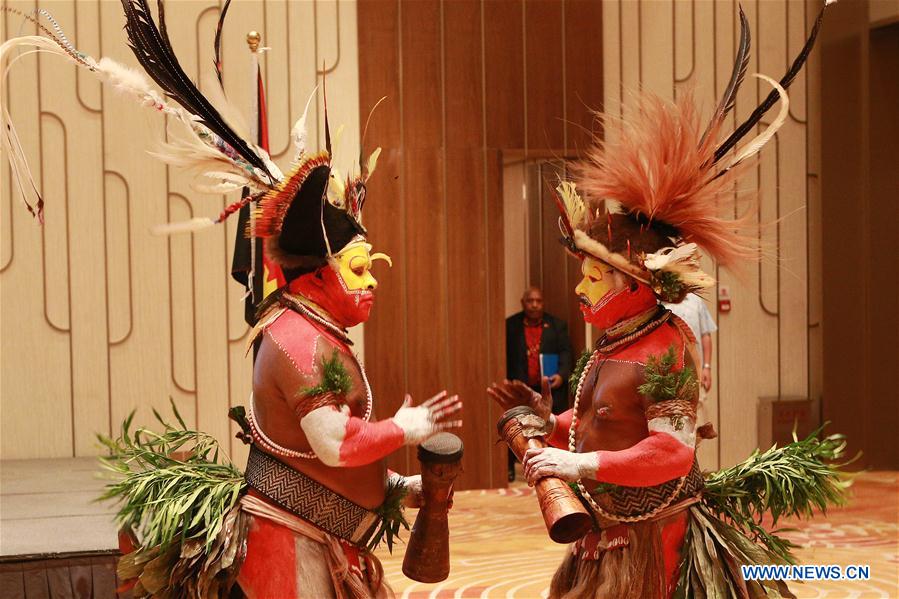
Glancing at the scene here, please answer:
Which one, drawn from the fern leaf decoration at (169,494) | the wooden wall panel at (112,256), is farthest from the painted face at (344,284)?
the wooden wall panel at (112,256)

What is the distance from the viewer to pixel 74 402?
563 centimetres

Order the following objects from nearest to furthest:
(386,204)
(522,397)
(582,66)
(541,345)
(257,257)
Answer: (522,397) < (257,257) < (386,204) < (582,66) < (541,345)

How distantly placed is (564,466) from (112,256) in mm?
3802

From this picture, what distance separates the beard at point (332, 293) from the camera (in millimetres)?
2682

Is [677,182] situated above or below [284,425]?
above

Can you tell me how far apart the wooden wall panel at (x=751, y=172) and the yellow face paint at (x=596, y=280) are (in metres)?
3.85

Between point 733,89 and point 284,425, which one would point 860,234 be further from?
point 284,425

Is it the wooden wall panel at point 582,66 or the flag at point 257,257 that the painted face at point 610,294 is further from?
the wooden wall panel at point 582,66

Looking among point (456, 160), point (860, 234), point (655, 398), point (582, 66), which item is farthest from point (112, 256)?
point (860, 234)

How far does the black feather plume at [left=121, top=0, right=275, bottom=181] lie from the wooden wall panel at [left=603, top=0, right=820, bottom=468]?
13.6 feet

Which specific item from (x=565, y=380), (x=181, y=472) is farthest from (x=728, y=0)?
(x=181, y=472)

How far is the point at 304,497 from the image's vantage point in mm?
2584

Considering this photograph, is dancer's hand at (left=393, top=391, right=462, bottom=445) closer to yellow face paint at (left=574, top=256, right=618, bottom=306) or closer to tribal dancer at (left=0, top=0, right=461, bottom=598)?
tribal dancer at (left=0, top=0, right=461, bottom=598)

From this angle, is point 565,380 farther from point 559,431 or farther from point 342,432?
point 342,432
